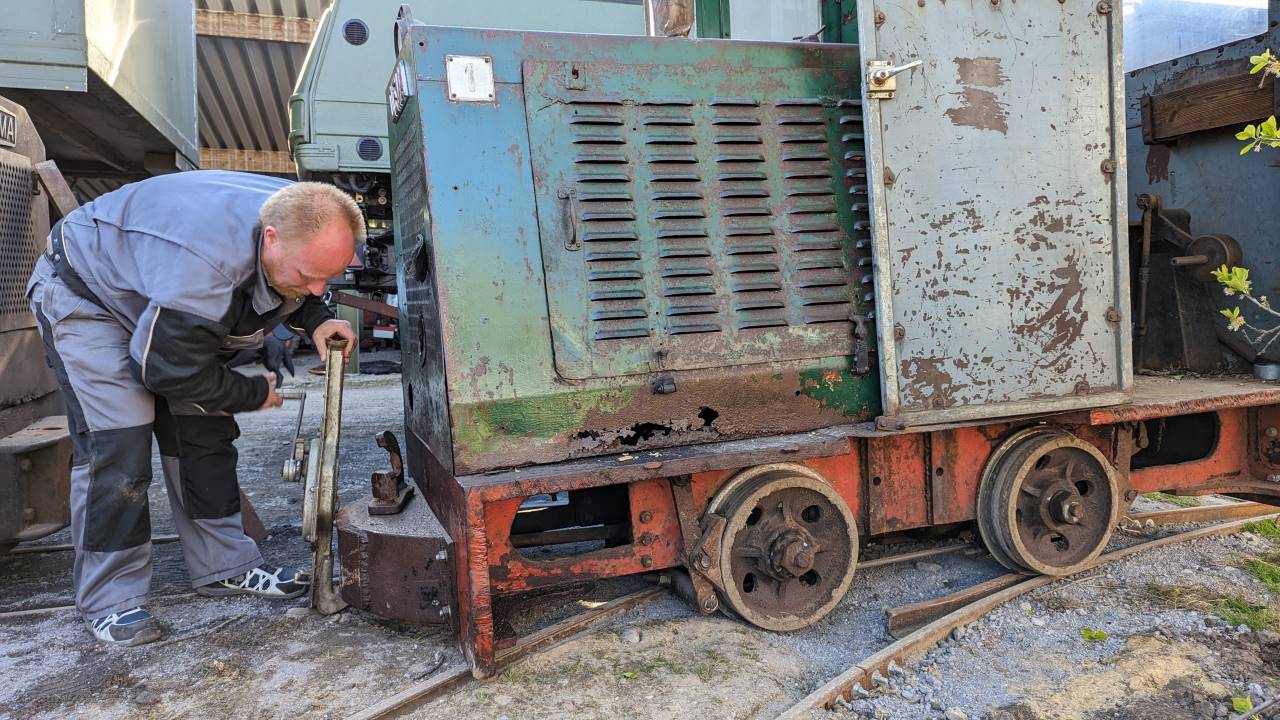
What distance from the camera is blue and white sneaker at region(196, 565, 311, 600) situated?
3.46 m

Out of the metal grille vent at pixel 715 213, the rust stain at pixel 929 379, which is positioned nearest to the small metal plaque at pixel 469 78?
the metal grille vent at pixel 715 213

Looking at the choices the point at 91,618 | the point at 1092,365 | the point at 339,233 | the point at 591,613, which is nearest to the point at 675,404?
the point at 591,613

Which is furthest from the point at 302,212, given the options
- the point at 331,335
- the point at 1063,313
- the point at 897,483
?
the point at 1063,313

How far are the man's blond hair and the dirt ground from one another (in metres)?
1.43

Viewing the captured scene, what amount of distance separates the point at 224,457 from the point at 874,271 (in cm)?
268

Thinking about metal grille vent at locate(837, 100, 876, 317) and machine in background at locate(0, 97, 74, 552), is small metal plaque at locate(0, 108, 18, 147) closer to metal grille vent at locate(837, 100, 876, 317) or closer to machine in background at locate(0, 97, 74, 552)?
machine in background at locate(0, 97, 74, 552)

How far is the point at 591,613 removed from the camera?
3156 mm

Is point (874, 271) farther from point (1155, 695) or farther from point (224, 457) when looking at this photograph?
point (224, 457)

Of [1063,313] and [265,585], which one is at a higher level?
[1063,313]

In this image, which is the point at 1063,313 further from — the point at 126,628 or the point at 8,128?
the point at 8,128

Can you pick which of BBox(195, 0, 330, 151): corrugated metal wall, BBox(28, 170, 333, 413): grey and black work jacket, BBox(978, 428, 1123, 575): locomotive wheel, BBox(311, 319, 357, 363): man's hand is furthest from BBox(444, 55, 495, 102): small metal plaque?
BBox(195, 0, 330, 151): corrugated metal wall

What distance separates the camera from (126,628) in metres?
3.04

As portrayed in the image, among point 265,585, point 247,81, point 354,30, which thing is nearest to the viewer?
point 265,585

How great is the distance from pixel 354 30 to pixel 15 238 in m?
5.22
